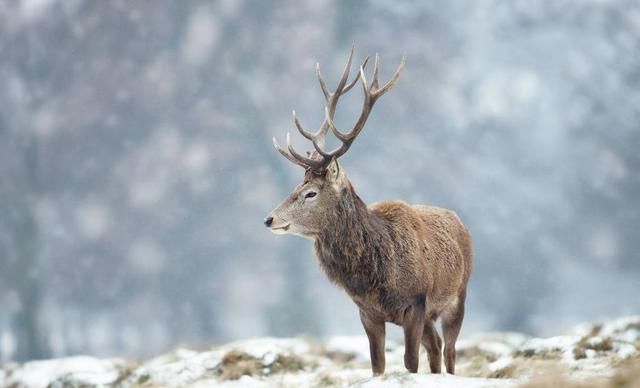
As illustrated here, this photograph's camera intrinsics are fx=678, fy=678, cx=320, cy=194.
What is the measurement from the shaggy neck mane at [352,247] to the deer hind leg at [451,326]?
86.2 inches

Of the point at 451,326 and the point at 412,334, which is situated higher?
the point at 451,326

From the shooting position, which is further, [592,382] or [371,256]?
[371,256]

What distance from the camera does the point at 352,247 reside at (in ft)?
26.1

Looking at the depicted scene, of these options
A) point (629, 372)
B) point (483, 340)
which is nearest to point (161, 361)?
point (483, 340)

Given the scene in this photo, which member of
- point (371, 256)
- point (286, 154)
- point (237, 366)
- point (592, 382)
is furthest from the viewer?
point (237, 366)

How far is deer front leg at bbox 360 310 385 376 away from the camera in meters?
7.95

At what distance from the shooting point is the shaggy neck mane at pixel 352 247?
786cm

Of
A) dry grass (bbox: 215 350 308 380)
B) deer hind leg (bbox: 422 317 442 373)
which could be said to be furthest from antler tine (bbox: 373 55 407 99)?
dry grass (bbox: 215 350 308 380)

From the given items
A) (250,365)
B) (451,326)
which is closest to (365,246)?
(451,326)

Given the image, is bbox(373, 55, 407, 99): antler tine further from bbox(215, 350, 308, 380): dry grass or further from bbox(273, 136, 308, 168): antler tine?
bbox(215, 350, 308, 380): dry grass

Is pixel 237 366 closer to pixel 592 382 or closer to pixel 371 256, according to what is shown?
pixel 371 256

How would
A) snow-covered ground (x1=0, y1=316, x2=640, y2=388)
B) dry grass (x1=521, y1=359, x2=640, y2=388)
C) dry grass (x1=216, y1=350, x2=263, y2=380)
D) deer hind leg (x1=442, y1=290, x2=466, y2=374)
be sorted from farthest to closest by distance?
dry grass (x1=216, y1=350, x2=263, y2=380) → snow-covered ground (x1=0, y1=316, x2=640, y2=388) → deer hind leg (x1=442, y1=290, x2=466, y2=374) → dry grass (x1=521, y1=359, x2=640, y2=388)

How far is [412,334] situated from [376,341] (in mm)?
484

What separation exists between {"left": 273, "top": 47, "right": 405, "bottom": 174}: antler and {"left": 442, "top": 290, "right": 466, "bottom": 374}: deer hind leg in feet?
9.86
